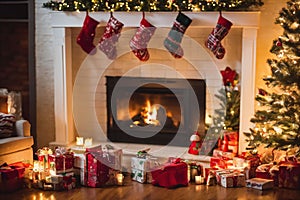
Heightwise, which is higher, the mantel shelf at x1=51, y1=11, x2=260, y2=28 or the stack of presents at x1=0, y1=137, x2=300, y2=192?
the mantel shelf at x1=51, y1=11, x2=260, y2=28

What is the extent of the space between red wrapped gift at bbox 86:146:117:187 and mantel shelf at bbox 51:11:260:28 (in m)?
1.34

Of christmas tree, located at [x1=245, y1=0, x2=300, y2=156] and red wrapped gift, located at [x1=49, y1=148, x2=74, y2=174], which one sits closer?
christmas tree, located at [x1=245, y1=0, x2=300, y2=156]

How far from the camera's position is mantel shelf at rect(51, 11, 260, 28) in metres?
4.83

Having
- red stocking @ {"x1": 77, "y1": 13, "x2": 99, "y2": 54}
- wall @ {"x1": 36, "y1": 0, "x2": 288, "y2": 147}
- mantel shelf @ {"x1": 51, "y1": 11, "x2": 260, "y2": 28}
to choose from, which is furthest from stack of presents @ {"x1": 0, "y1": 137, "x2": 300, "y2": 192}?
mantel shelf @ {"x1": 51, "y1": 11, "x2": 260, "y2": 28}

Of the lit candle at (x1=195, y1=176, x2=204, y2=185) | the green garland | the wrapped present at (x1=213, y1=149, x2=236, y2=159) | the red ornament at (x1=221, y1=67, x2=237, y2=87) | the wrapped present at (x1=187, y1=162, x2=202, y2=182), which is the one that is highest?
the green garland

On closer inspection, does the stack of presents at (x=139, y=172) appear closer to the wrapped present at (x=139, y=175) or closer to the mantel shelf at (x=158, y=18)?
the wrapped present at (x=139, y=175)

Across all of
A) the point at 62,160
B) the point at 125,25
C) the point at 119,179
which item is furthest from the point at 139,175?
the point at 125,25

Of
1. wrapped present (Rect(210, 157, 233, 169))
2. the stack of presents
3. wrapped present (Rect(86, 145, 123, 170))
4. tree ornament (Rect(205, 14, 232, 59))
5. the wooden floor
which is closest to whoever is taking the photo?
the wooden floor

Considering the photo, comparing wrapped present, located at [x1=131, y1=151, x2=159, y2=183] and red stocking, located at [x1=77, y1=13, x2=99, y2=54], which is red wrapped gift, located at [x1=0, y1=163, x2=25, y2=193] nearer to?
wrapped present, located at [x1=131, y1=151, x2=159, y2=183]

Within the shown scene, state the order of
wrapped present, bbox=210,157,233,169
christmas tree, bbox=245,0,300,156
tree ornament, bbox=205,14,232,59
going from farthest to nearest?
wrapped present, bbox=210,157,233,169 → tree ornament, bbox=205,14,232,59 → christmas tree, bbox=245,0,300,156

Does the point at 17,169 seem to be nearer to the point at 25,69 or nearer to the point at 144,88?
the point at 144,88

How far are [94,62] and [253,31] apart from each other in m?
1.78

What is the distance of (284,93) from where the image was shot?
15.1ft

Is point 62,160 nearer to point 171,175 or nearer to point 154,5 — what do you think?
point 171,175
